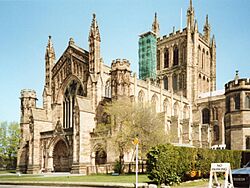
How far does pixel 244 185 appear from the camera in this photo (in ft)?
51.1

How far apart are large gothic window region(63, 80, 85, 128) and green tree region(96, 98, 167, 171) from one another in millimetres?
10094

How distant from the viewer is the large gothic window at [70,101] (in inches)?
1845

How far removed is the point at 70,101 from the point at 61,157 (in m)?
8.61

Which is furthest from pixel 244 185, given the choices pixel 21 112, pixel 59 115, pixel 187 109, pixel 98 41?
pixel 187 109

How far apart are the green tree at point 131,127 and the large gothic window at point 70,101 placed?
1009 cm

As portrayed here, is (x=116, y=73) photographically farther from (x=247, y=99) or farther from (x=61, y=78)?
(x=247, y=99)

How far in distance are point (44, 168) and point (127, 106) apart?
A: 15955 mm

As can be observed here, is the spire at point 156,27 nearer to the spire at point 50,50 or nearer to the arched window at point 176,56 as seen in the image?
the arched window at point 176,56

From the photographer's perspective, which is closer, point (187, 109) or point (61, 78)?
point (61, 78)

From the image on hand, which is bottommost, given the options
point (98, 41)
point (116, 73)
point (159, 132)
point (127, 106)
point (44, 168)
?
point (44, 168)

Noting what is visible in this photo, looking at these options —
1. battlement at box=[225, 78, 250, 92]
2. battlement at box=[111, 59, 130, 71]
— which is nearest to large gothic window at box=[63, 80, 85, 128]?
battlement at box=[111, 59, 130, 71]

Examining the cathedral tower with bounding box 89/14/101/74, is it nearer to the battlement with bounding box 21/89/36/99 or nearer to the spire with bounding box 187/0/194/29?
the battlement with bounding box 21/89/36/99

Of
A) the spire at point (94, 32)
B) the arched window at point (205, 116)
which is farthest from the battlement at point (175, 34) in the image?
the spire at point (94, 32)

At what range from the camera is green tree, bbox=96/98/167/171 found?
33094mm
